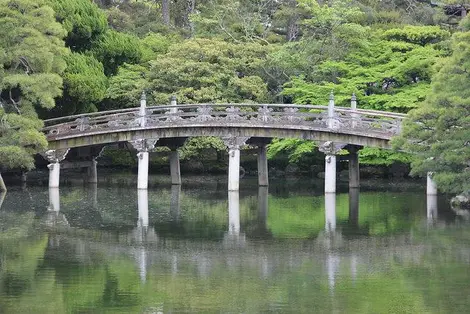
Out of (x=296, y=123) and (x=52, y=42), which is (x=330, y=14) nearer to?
(x=296, y=123)

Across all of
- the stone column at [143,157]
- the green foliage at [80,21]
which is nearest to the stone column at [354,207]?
the stone column at [143,157]

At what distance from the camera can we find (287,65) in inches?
2087

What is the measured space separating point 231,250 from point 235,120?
1687 cm

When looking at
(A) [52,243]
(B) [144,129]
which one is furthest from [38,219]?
(B) [144,129]

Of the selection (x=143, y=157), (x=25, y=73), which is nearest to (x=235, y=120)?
(x=143, y=157)

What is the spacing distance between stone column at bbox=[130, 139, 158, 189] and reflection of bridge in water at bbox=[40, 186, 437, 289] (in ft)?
36.0

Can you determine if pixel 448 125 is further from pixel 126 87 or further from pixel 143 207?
pixel 126 87

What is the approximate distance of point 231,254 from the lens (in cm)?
2752

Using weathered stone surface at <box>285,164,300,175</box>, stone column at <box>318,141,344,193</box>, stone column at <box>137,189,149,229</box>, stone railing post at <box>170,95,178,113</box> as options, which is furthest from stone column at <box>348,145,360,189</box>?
weathered stone surface at <box>285,164,300,175</box>

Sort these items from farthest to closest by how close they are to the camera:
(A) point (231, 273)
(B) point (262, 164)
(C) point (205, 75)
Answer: (C) point (205, 75) → (B) point (262, 164) → (A) point (231, 273)

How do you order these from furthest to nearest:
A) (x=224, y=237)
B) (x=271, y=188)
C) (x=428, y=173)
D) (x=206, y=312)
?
(x=271, y=188)
(x=428, y=173)
(x=224, y=237)
(x=206, y=312)

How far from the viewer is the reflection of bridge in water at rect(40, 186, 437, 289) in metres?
25.5

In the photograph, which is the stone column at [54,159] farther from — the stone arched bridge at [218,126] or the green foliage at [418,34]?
the green foliage at [418,34]

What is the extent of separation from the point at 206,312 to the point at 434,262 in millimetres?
7851
